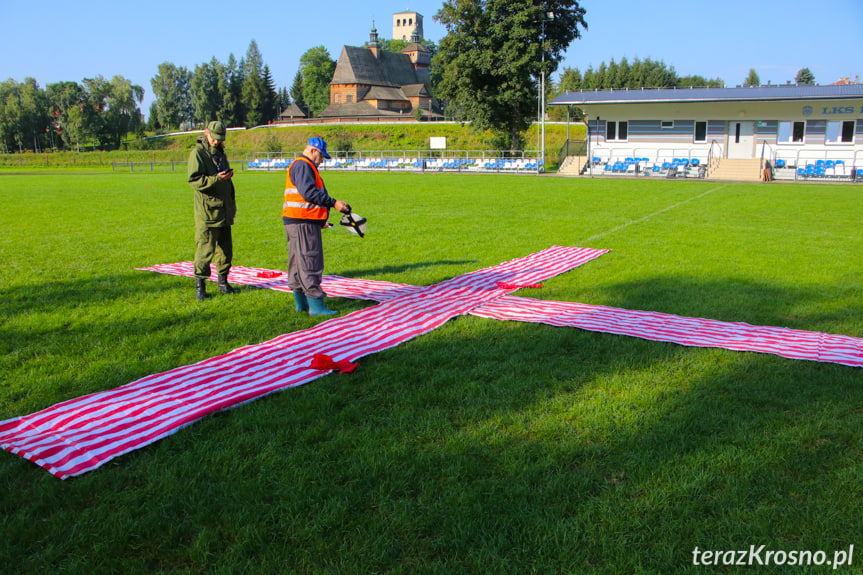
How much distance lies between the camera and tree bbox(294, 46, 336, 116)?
117500 mm

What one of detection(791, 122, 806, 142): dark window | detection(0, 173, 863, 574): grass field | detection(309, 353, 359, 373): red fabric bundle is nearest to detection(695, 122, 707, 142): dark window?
detection(791, 122, 806, 142): dark window

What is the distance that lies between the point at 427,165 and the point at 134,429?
130 ft

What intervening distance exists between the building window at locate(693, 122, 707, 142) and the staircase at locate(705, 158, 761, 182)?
2369 mm

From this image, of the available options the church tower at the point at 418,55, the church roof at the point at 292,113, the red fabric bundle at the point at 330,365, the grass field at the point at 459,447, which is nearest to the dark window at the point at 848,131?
the grass field at the point at 459,447

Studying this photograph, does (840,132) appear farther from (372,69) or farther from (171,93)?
(171,93)

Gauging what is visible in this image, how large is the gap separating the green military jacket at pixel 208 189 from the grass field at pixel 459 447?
0.96 m

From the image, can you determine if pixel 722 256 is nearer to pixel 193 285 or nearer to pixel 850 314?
pixel 850 314

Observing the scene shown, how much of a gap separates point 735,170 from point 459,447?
3709 centimetres

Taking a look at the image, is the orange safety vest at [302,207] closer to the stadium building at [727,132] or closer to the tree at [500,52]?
the stadium building at [727,132]

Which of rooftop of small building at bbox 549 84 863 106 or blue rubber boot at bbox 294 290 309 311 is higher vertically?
rooftop of small building at bbox 549 84 863 106

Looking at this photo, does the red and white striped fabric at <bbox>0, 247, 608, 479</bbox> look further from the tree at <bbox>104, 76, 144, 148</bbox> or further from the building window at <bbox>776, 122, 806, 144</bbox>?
the tree at <bbox>104, 76, 144, 148</bbox>

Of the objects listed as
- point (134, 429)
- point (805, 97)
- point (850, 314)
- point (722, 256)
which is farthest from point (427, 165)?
point (134, 429)

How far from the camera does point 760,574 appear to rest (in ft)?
8.32

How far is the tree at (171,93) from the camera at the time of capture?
379 ft
